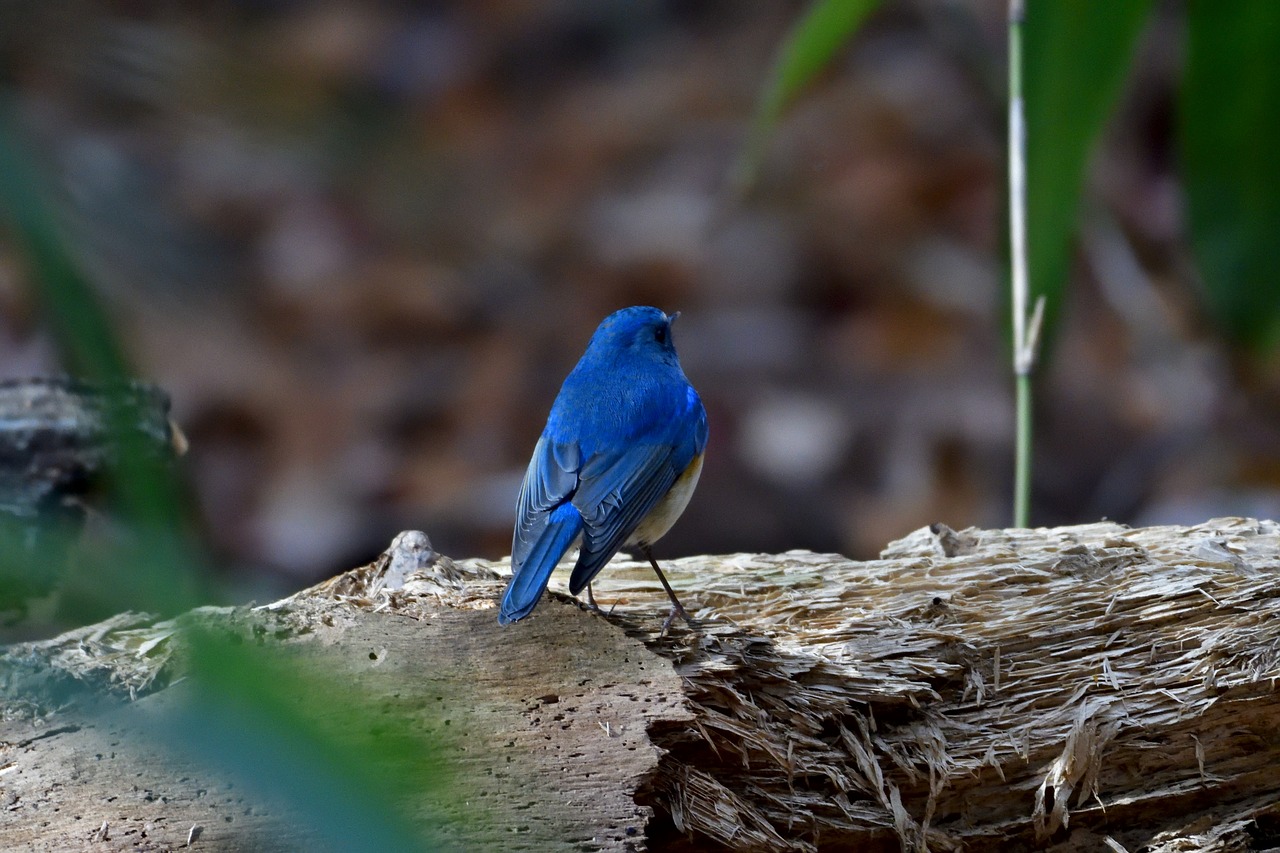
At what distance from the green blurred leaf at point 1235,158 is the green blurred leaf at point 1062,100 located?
28 centimetres

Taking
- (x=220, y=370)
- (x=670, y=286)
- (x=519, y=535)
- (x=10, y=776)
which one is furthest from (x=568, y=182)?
(x=10, y=776)

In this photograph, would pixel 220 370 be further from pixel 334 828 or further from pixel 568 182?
pixel 334 828

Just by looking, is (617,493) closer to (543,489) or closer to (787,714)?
(543,489)

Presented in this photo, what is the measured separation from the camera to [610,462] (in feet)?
7.63

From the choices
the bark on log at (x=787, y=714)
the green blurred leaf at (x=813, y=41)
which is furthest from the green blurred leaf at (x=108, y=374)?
the green blurred leaf at (x=813, y=41)

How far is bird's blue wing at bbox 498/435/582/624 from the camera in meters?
1.84

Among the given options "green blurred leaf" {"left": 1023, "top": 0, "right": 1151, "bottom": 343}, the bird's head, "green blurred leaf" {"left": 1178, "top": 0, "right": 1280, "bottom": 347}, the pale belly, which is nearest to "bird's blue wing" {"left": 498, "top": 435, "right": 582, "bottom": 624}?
the pale belly

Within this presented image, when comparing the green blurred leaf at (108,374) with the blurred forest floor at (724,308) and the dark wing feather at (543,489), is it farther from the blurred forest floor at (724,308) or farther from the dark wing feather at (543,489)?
the blurred forest floor at (724,308)

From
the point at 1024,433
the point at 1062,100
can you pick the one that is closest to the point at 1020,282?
the point at 1024,433

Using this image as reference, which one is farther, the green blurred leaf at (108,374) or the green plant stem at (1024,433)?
the green plant stem at (1024,433)

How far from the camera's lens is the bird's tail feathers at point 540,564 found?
181cm

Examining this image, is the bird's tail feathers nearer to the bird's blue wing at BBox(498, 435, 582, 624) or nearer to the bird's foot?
the bird's blue wing at BBox(498, 435, 582, 624)

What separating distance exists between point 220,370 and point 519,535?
341 centimetres

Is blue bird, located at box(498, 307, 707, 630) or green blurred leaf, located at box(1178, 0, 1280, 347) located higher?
green blurred leaf, located at box(1178, 0, 1280, 347)
